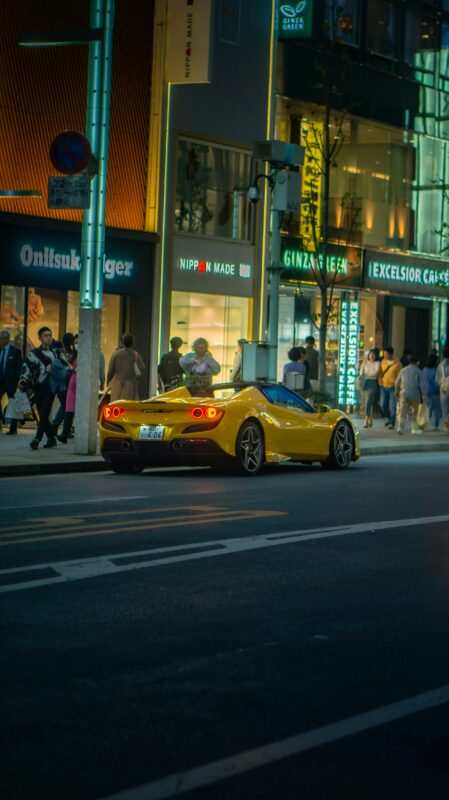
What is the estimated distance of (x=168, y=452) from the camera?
18562 millimetres

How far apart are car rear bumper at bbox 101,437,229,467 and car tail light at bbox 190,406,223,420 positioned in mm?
283

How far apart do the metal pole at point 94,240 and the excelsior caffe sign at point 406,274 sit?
19543 millimetres

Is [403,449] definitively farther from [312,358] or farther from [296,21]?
[296,21]

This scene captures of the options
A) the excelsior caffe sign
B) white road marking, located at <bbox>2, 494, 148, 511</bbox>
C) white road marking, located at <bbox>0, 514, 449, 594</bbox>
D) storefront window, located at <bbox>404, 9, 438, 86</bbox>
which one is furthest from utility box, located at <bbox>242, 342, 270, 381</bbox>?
storefront window, located at <bbox>404, 9, 438, 86</bbox>

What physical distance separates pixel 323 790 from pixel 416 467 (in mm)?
17293

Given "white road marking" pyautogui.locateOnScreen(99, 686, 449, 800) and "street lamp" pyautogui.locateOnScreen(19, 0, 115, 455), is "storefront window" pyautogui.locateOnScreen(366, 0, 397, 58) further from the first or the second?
"white road marking" pyautogui.locateOnScreen(99, 686, 449, 800)

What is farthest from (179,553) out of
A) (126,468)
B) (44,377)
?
(44,377)

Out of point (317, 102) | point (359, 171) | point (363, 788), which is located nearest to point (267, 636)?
point (363, 788)

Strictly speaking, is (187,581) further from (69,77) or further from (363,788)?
(69,77)

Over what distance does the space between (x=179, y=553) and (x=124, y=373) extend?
14272 millimetres

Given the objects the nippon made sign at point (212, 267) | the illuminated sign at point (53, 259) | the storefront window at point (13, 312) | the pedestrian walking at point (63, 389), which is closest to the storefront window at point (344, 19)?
the nippon made sign at point (212, 267)

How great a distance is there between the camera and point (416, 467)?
72.7 feet

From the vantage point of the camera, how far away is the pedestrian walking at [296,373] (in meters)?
25.8

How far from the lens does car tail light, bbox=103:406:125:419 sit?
1892cm
